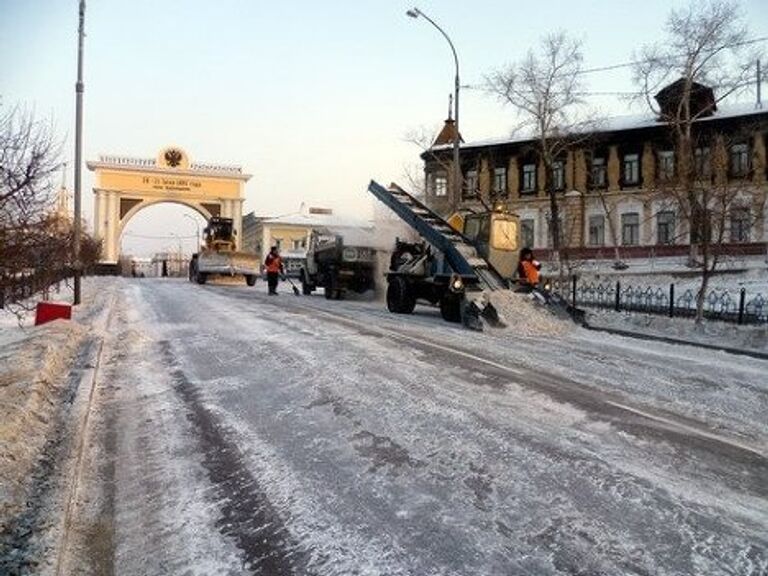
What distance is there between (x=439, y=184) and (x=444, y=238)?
3628 cm

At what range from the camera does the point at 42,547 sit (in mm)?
3516

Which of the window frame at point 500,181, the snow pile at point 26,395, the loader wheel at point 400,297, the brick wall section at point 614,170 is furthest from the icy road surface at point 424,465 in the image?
the window frame at point 500,181

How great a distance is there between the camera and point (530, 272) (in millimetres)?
15953

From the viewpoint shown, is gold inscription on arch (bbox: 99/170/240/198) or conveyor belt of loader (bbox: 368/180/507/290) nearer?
conveyor belt of loader (bbox: 368/180/507/290)

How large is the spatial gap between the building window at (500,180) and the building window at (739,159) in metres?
15.3

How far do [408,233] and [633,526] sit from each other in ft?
51.0

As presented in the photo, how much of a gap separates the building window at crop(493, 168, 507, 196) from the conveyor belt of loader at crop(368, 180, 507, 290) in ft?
108

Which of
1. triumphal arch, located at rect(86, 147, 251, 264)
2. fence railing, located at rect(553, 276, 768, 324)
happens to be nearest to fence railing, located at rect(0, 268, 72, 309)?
fence railing, located at rect(553, 276, 768, 324)

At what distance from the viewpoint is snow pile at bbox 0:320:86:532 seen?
446cm

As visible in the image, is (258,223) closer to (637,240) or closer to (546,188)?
(546,188)

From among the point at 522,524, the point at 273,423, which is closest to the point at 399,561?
the point at 522,524

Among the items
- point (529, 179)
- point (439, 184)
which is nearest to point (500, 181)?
point (529, 179)

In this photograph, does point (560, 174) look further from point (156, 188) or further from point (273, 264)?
point (156, 188)

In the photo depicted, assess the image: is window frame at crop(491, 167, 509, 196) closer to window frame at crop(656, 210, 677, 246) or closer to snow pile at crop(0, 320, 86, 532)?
window frame at crop(656, 210, 677, 246)
